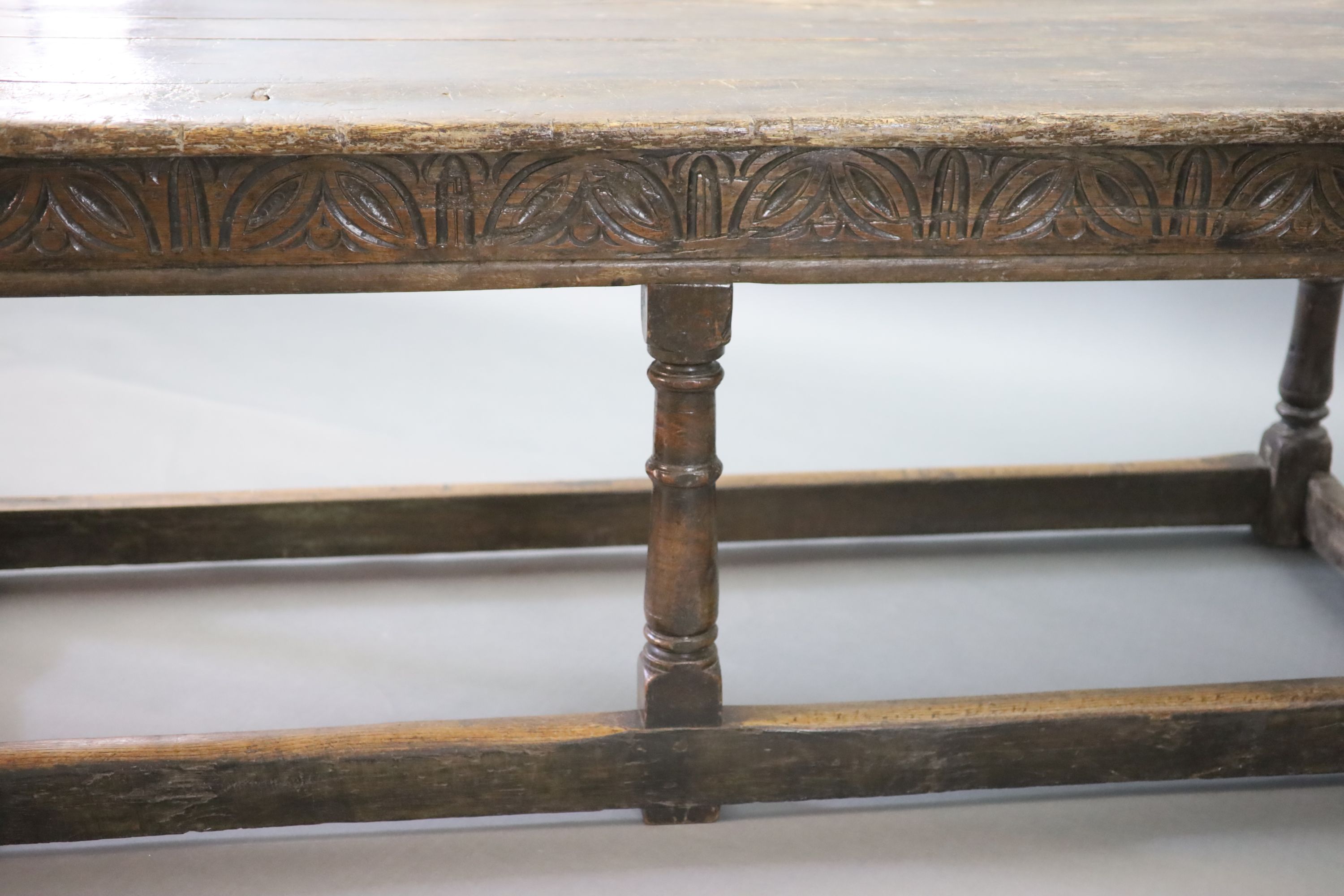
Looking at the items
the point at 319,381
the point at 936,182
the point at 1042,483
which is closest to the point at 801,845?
the point at 936,182

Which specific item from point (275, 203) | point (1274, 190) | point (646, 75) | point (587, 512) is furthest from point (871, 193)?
point (587, 512)

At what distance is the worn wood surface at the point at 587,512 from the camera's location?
275 cm

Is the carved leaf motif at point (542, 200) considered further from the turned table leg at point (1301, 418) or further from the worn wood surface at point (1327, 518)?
the worn wood surface at point (1327, 518)

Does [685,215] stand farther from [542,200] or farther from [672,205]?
[542,200]

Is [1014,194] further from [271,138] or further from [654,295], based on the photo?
[271,138]

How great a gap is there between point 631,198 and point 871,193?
281 mm

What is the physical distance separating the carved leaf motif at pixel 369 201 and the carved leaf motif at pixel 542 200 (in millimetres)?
143

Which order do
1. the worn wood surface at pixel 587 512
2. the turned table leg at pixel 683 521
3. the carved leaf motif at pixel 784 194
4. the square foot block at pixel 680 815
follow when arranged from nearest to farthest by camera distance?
the carved leaf motif at pixel 784 194 → the turned table leg at pixel 683 521 → the square foot block at pixel 680 815 → the worn wood surface at pixel 587 512

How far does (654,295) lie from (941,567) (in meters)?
1.26

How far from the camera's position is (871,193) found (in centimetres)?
175

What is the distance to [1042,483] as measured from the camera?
2934mm

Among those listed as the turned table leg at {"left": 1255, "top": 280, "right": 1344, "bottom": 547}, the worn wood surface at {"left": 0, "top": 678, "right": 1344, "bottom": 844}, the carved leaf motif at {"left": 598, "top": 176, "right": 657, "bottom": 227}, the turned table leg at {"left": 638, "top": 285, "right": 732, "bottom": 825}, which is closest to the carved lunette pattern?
the carved leaf motif at {"left": 598, "top": 176, "right": 657, "bottom": 227}

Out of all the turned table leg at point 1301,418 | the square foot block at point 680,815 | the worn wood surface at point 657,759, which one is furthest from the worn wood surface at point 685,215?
the turned table leg at point 1301,418

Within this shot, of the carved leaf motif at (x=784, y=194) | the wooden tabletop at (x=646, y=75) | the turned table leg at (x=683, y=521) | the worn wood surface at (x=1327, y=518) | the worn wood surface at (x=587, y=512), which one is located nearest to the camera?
the wooden tabletop at (x=646, y=75)
